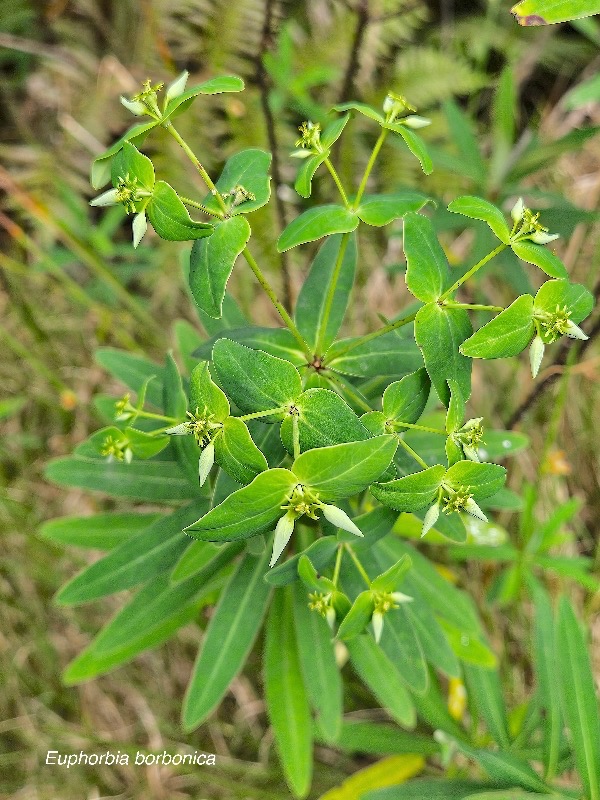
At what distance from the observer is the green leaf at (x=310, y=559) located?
44.4 inches

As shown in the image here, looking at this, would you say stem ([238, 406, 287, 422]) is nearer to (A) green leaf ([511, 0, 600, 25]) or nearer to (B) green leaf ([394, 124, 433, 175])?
(B) green leaf ([394, 124, 433, 175])

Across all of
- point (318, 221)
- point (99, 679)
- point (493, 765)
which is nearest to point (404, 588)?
point (493, 765)

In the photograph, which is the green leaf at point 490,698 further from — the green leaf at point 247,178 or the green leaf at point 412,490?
the green leaf at point 247,178

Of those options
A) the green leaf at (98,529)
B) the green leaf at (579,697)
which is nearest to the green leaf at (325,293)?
the green leaf at (98,529)

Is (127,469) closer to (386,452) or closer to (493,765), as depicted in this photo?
(386,452)

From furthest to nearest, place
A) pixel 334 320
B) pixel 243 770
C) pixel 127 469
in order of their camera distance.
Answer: pixel 243 770 → pixel 127 469 → pixel 334 320

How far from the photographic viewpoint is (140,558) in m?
1.59

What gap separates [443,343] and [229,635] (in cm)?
92

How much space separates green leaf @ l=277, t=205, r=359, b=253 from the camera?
1.13 metres

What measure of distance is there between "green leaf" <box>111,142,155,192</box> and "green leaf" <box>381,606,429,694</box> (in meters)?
0.97

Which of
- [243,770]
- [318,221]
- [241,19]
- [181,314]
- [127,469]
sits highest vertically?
[241,19]

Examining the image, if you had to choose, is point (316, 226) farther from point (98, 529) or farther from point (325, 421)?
point (98, 529)

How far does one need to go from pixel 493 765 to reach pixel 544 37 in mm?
2735

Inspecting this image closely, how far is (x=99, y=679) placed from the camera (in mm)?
2674
